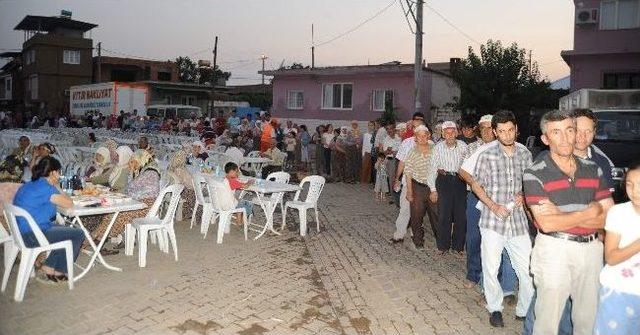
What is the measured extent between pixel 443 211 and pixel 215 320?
348 centimetres

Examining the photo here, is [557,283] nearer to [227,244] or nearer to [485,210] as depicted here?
[485,210]

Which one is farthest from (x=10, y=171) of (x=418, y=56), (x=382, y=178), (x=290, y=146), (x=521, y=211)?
(x=418, y=56)

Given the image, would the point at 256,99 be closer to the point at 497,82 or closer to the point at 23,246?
the point at 497,82

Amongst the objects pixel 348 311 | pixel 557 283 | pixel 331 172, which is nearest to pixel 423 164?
Answer: pixel 348 311

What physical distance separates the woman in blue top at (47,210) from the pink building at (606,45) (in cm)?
2187

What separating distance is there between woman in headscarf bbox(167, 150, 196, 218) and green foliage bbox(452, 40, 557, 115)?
15.7 meters

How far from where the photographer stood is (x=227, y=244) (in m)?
7.71

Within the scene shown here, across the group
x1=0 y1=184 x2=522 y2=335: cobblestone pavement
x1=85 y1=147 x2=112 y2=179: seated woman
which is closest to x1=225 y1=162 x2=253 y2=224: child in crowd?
x1=0 y1=184 x2=522 y2=335: cobblestone pavement

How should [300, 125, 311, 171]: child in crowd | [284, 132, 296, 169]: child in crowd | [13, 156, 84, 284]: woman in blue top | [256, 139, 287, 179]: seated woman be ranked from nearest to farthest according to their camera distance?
[13, 156, 84, 284]: woman in blue top
[256, 139, 287, 179]: seated woman
[284, 132, 296, 169]: child in crowd
[300, 125, 311, 171]: child in crowd

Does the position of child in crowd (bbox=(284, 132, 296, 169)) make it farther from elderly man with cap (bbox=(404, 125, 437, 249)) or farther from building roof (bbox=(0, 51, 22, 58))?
building roof (bbox=(0, 51, 22, 58))

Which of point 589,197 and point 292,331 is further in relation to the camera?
point 292,331

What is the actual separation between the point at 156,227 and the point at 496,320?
13.5 feet

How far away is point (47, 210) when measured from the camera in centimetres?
543

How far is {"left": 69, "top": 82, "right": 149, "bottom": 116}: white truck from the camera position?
30453 mm
